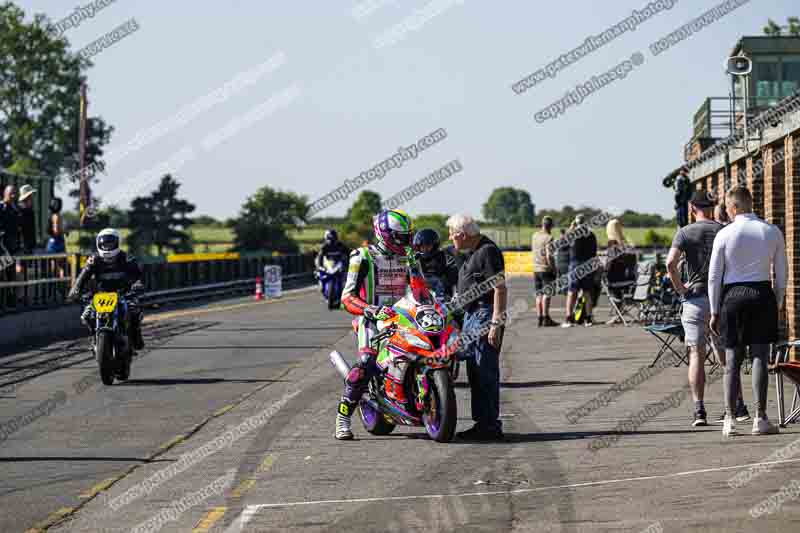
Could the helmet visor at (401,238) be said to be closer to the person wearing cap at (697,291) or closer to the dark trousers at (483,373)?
the dark trousers at (483,373)

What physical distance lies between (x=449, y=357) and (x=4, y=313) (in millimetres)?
13851

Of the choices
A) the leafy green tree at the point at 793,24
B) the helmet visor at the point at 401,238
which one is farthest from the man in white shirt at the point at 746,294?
the leafy green tree at the point at 793,24

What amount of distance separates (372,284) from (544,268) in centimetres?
1397

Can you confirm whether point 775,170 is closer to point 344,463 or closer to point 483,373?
point 483,373

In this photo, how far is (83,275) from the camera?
16.1m

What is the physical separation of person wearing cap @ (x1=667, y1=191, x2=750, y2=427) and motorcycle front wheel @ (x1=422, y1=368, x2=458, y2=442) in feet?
6.83

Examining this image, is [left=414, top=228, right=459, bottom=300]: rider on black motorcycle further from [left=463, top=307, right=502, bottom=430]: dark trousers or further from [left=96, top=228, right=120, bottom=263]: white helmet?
[left=96, top=228, right=120, bottom=263]: white helmet

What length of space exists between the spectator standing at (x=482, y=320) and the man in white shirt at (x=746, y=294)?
1.71 meters

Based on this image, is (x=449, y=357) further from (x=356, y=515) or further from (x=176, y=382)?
(x=176, y=382)

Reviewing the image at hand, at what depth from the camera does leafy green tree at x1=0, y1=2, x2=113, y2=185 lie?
8606cm

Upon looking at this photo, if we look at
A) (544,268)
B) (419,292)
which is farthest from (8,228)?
(419,292)

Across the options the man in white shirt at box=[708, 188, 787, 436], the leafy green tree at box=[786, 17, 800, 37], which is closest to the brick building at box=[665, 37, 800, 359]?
the man in white shirt at box=[708, 188, 787, 436]

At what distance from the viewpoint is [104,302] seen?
623 inches

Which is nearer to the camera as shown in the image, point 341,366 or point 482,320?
point 482,320
